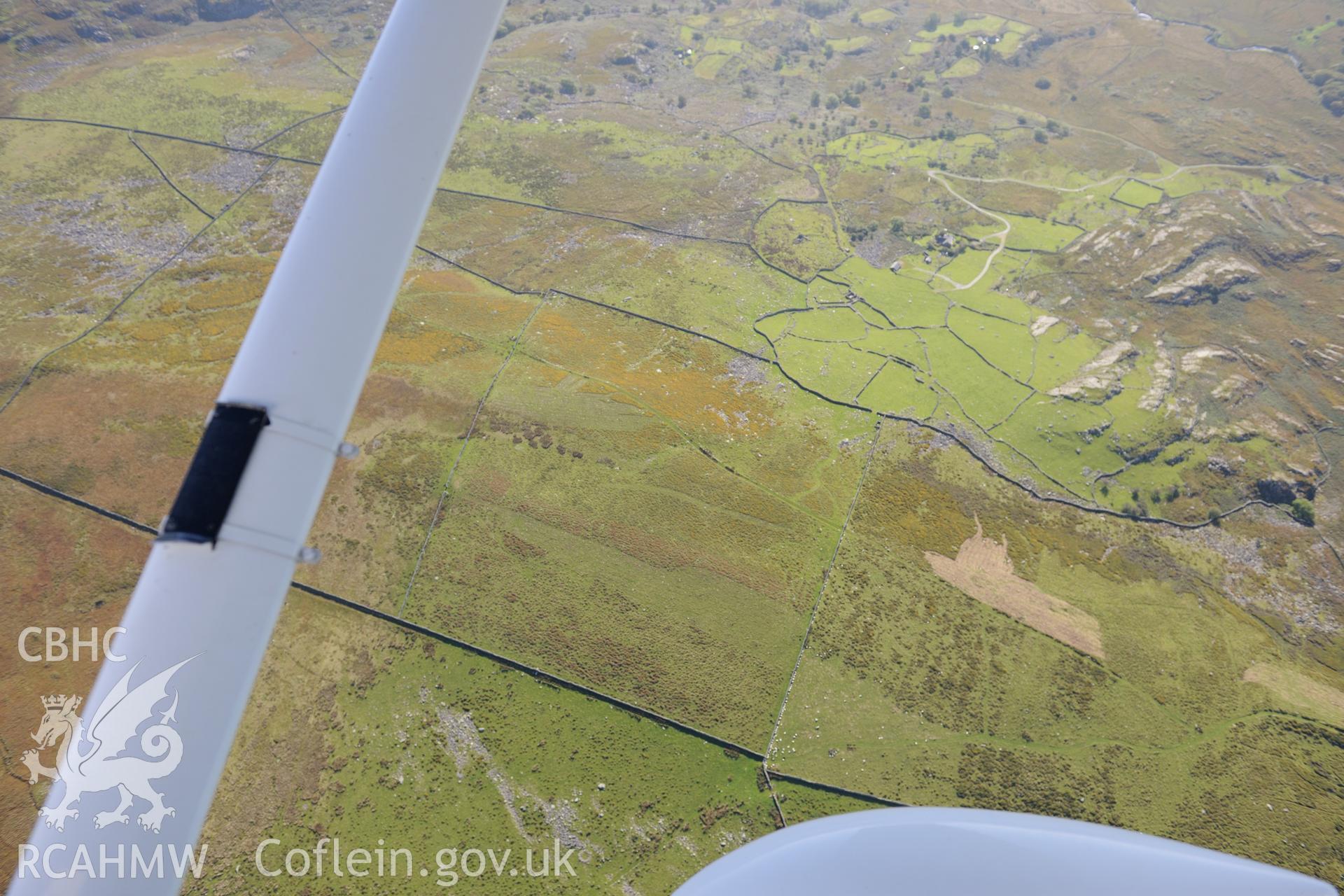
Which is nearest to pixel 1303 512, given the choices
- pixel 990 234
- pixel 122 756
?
pixel 990 234

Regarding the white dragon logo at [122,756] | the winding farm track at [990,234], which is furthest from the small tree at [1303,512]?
the white dragon logo at [122,756]

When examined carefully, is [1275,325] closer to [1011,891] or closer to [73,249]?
[1011,891]

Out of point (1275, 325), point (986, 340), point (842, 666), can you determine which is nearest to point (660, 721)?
point (842, 666)

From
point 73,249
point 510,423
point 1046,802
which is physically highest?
point 73,249

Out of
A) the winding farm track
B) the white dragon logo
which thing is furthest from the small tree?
the white dragon logo

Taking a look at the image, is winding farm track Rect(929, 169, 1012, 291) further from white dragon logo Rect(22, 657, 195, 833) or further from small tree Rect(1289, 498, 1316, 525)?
white dragon logo Rect(22, 657, 195, 833)

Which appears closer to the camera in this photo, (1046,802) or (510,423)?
(1046,802)

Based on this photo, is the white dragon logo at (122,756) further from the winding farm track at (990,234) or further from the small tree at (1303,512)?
the winding farm track at (990,234)

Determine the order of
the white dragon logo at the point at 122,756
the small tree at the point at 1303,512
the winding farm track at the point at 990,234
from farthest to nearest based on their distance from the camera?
the winding farm track at the point at 990,234 < the small tree at the point at 1303,512 < the white dragon logo at the point at 122,756
